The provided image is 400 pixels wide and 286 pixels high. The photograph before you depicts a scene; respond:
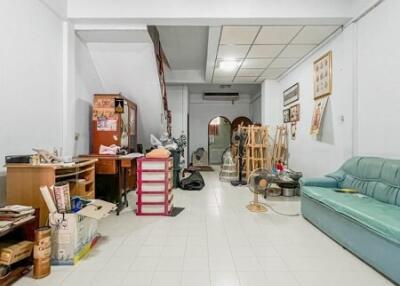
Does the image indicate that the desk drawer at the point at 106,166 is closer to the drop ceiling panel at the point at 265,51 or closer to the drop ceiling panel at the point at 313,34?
the drop ceiling panel at the point at 265,51

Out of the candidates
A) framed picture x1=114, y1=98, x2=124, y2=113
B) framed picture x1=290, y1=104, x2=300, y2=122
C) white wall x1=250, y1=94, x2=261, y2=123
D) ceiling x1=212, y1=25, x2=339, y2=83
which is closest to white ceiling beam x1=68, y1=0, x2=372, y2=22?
ceiling x1=212, y1=25, x2=339, y2=83

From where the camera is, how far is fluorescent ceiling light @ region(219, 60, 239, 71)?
253 inches

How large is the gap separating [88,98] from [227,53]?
3.23 metres

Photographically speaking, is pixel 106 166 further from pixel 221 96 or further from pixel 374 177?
pixel 221 96

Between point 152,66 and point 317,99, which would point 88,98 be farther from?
point 317,99

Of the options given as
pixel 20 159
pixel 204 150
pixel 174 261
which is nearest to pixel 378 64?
pixel 174 261

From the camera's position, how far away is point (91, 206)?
272cm

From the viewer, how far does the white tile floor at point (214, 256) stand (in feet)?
7.16

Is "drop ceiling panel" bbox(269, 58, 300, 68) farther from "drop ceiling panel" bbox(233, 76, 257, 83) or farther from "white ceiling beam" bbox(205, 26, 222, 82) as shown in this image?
"white ceiling beam" bbox(205, 26, 222, 82)

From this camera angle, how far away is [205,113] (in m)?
11.9

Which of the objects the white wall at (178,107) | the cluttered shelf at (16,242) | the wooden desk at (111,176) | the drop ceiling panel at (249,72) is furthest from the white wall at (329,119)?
the cluttered shelf at (16,242)

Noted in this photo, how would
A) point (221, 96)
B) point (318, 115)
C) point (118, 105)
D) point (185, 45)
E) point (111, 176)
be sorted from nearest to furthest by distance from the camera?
point (111, 176), point (118, 105), point (318, 115), point (185, 45), point (221, 96)

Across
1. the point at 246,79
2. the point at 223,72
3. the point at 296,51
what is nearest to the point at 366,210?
the point at 296,51

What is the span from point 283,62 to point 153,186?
4700 mm
